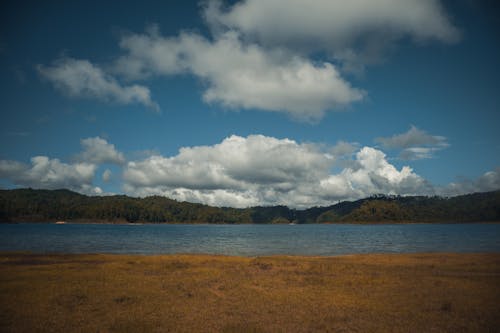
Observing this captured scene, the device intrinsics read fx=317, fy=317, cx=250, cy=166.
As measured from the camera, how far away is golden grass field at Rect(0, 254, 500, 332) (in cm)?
1677

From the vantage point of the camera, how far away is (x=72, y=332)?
1566 centimetres

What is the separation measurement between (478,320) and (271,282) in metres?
15.4

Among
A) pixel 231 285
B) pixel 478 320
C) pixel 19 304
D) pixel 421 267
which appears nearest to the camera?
pixel 478 320

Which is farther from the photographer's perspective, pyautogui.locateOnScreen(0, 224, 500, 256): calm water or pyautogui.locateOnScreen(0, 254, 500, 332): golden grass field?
pyautogui.locateOnScreen(0, 224, 500, 256): calm water

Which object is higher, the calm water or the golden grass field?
the golden grass field

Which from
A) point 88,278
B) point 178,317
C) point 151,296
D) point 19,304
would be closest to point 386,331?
point 178,317

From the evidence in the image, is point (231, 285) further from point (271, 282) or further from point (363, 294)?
point (363, 294)

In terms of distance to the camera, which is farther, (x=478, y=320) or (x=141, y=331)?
(x=478, y=320)

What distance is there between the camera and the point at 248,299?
22156mm

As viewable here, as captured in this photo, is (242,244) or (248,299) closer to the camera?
(248,299)

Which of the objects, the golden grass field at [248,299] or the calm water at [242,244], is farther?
the calm water at [242,244]

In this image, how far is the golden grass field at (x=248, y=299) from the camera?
1677 cm

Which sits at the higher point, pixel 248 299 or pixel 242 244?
pixel 248 299

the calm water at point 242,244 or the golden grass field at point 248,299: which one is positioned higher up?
the golden grass field at point 248,299
